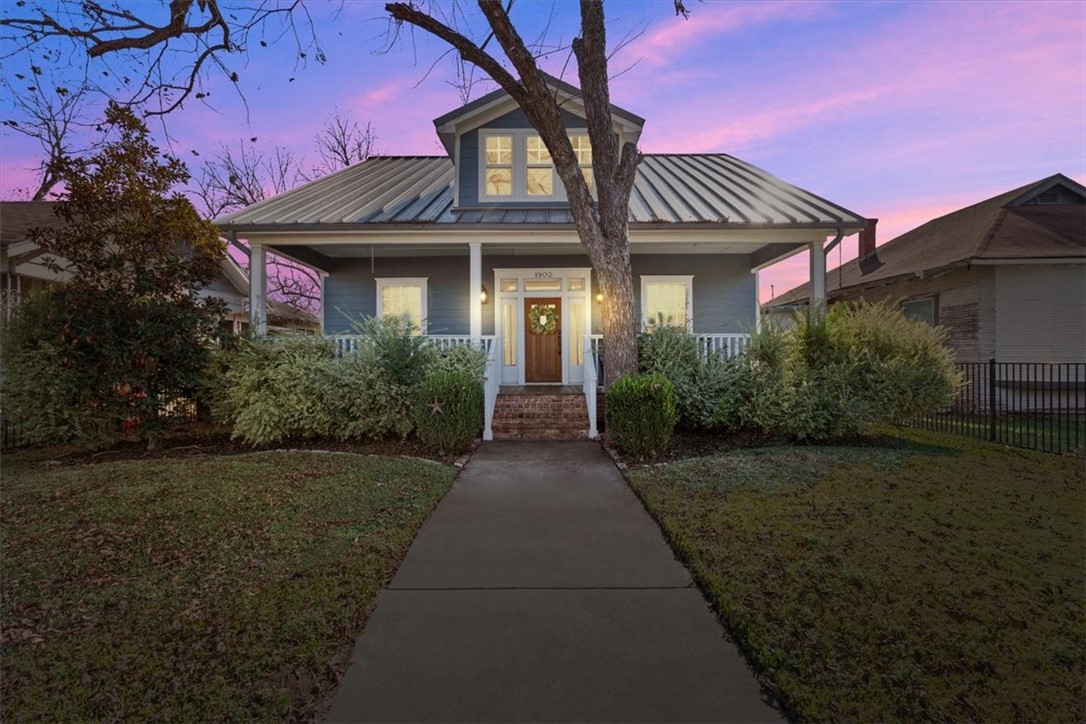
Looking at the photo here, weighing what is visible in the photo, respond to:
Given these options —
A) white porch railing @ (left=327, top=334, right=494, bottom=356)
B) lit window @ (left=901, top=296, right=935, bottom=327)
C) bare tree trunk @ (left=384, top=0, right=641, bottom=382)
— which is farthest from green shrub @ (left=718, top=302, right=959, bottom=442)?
lit window @ (left=901, top=296, right=935, bottom=327)

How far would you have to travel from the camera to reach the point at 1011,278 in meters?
12.6

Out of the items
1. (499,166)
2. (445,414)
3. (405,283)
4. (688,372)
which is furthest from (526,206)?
(445,414)

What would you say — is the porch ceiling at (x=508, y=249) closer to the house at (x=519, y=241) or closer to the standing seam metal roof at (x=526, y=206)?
the house at (x=519, y=241)

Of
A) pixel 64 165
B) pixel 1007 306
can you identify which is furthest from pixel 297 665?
pixel 1007 306

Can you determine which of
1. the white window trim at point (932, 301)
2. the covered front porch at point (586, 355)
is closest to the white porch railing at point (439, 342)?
the covered front porch at point (586, 355)

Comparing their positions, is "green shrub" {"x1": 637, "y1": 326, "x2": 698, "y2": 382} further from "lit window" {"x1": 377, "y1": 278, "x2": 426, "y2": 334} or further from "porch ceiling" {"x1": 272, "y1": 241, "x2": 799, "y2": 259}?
"lit window" {"x1": 377, "y1": 278, "x2": 426, "y2": 334}

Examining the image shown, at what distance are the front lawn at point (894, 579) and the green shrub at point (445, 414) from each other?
2.76m

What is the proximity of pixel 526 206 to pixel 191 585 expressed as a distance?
9743mm

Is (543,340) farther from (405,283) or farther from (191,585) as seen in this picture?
(191,585)

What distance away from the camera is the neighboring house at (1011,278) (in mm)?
12484

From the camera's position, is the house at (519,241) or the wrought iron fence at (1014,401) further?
the wrought iron fence at (1014,401)

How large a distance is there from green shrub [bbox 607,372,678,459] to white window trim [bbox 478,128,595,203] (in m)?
6.04

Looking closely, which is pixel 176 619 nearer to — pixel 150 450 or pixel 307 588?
pixel 307 588

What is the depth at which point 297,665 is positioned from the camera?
2.48 meters
